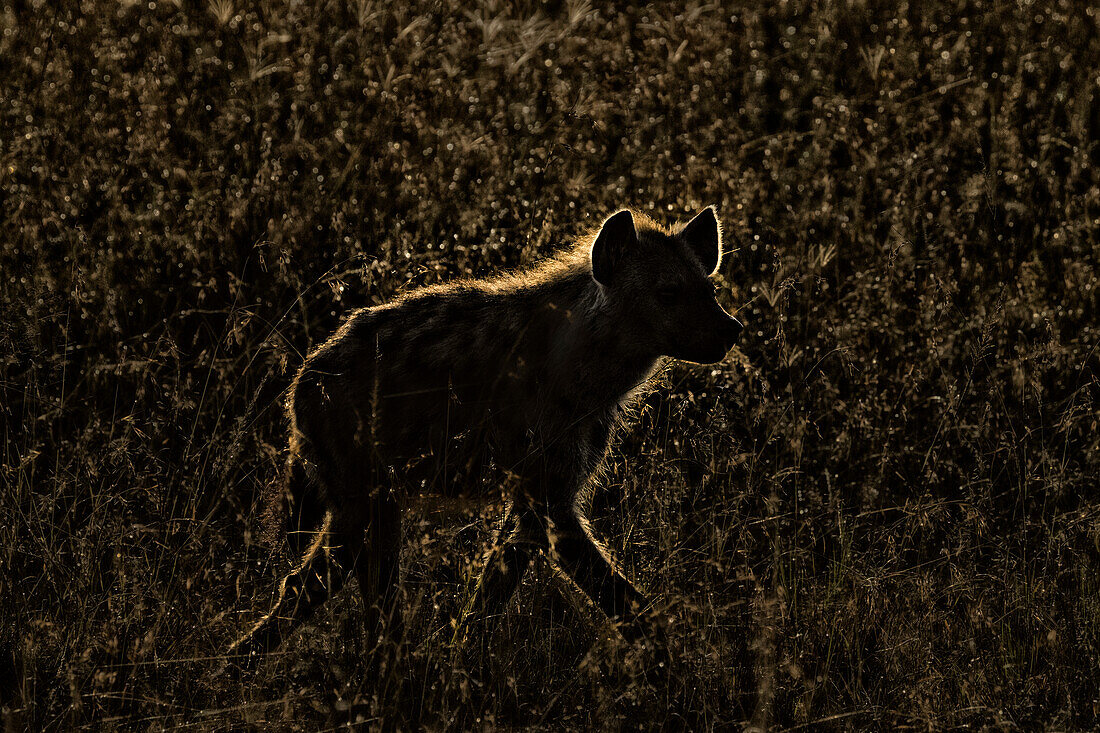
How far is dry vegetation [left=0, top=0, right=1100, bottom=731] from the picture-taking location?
3.47 meters

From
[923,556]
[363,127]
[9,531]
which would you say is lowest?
[923,556]

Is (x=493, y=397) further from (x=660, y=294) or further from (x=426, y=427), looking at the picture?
(x=660, y=294)

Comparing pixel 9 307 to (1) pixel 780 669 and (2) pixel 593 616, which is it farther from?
(1) pixel 780 669

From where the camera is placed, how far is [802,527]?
411 cm

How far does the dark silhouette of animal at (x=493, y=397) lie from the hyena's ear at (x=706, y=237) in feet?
0.63

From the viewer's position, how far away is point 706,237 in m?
4.33

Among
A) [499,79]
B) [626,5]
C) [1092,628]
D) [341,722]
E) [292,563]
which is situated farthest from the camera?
[626,5]

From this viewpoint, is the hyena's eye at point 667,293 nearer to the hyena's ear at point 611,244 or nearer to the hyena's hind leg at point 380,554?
the hyena's ear at point 611,244

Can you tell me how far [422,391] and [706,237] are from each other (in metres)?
1.09

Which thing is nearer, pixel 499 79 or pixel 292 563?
pixel 292 563

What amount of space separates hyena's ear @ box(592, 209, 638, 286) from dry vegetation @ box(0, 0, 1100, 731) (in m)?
0.62

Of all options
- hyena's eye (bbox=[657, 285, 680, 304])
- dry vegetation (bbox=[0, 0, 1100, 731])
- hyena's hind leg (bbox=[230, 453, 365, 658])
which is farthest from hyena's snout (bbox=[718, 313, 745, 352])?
hyena's hind leg (bbox=[230, 453, 365, 658])

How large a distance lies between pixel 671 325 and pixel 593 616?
0.92 m

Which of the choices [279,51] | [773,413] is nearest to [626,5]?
[279,51]
